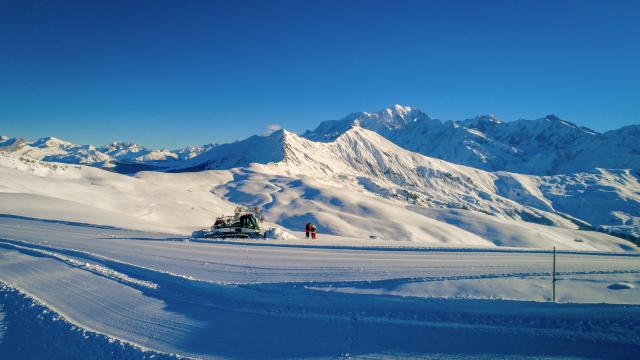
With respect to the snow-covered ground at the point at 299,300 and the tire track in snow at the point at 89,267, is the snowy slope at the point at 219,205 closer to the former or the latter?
the tire track in snow at the point at 89,267

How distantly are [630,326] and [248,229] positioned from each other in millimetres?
18004

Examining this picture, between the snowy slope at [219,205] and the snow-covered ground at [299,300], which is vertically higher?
the snowy slope at [219,205]

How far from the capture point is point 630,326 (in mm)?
7355

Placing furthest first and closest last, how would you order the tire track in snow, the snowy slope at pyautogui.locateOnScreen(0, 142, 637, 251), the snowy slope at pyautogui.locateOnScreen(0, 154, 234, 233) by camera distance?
the snowy slope at pyautogui.locateOnScreen(0, 142, 637, 251) → the snowy slope at pyautogui.locateOnScreen(0, 154, 234, 233) → the tire track in snow

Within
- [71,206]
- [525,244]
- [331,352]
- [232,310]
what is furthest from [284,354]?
[525,244]

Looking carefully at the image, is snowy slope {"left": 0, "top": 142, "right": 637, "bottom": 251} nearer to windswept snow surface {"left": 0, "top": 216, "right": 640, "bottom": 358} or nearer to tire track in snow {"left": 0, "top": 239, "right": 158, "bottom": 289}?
tire track in snow {"left": 0, "top": 239, "right": 158, "bottom": 289}

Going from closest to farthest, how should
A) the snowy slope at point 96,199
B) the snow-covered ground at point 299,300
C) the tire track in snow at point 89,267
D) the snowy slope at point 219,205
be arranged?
the snow-covered ground at point 299,300, the tire track in snow at point 89,267, the snowy slope at point 96,199, the snowy slope at point 219,205

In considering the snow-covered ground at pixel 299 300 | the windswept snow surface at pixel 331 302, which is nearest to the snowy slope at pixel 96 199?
the snow-covered ground at pixel 299 300

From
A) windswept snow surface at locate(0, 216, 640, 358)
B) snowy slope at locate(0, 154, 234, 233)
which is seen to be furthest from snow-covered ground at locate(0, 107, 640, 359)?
snowy slope at locate(0, 154, 234, 233)

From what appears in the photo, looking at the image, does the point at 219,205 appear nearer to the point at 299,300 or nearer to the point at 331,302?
the point at 299,300

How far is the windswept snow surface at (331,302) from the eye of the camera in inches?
282

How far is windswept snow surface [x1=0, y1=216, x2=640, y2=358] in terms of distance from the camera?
7.15 metres

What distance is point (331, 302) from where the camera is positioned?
9156 mm

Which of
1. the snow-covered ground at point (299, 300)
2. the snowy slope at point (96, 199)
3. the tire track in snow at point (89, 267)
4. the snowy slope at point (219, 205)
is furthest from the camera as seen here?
the snowy slope at point (219, 205)
